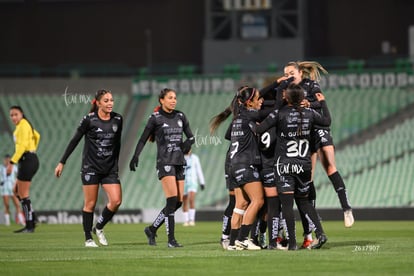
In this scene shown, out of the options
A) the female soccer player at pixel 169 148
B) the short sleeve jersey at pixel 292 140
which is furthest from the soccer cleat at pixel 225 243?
the short sleeve jersey at pixel 292 140

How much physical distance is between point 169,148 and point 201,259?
10.7ft

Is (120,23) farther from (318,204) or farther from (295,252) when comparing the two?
(295,252)

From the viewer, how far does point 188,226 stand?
92.5ft

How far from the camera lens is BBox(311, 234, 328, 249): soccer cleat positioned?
15.9m

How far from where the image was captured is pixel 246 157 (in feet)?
53.8

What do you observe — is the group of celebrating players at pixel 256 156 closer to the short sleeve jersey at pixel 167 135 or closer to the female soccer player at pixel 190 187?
the short sleeve jersey at pixel 167 135

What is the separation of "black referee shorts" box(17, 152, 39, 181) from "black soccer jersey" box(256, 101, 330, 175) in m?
8.45

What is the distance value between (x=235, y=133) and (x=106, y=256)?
2.65m

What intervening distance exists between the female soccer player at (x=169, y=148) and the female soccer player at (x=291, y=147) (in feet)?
6.96

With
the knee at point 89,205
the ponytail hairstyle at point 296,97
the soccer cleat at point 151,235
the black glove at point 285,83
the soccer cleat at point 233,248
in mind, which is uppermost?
the black glove at point 285,83

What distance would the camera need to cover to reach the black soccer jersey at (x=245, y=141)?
16.3m

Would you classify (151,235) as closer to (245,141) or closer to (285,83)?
(245,141)

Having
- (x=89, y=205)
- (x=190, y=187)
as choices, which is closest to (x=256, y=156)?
Result: (x=89, y=205)

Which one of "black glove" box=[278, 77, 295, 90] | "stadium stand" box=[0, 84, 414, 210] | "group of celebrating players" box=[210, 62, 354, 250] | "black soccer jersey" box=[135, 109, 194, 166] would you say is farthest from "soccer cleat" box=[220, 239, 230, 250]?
"stadium stand" box=[0, 84, 414, 210]
